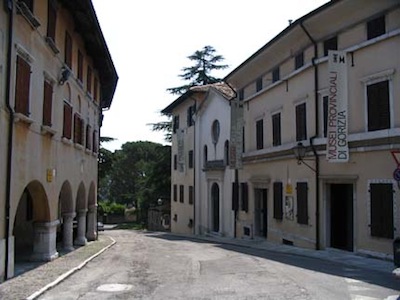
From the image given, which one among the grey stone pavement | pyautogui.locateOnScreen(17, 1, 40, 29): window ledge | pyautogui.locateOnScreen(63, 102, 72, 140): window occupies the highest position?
pyautogui.locateOnScreen(17, 1, 40, 29): window ledge

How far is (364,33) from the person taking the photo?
16938 millimetres

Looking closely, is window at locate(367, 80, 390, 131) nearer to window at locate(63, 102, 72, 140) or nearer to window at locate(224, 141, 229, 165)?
window at locate(63, 102, 72, 140)

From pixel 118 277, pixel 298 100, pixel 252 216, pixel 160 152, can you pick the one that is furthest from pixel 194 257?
pixel 160 152

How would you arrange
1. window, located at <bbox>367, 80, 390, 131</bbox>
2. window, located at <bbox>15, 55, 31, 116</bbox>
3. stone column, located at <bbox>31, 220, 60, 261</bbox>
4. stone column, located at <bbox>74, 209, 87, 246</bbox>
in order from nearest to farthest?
window, located at <bbox>15, 55, 31, 116</bbox>, stone column, located at <bbox>31, 220, 60, 261</bbox>, window, located at <bbox>367, 80, 390, 131</bbox>, stone column, located at <bbox>74, 209, 87, 246</bbox>

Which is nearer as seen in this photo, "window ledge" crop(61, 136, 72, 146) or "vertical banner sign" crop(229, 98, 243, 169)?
"window ledge" crop(61, 136, 72, 146)

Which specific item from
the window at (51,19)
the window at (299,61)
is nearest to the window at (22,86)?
the window at (51,19)

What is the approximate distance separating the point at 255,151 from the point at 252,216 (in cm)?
343

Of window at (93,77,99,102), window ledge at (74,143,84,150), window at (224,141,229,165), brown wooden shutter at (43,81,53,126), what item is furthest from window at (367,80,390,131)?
window at (224,141,229,165)

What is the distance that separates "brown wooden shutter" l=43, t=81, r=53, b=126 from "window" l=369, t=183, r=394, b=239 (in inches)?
393

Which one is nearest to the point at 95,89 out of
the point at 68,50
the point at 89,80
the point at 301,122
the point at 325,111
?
the point at 89,80

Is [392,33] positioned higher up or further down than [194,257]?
higher up

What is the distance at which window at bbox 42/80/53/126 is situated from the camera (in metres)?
15.0

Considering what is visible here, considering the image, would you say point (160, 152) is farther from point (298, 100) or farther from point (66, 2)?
point (66, 2)

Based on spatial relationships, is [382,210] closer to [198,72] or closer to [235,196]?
[235,196]
